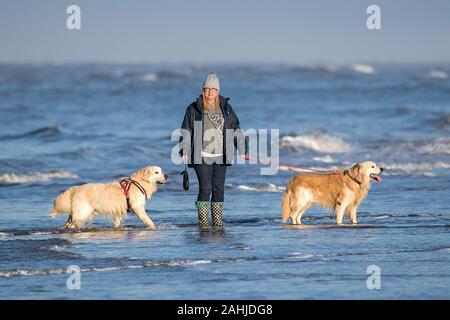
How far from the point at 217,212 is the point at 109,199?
132cm

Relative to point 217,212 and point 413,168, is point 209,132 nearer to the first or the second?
point 217,212

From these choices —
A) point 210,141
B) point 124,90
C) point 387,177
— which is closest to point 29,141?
point 387,177

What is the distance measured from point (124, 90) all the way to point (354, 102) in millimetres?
15814

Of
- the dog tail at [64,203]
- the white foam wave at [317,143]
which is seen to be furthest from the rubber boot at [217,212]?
the white foam wave at [317,143]

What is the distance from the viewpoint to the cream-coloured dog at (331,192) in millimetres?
12602

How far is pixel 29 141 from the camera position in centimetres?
2698

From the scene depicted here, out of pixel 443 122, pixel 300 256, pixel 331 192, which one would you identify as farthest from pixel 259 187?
pixel 443 122

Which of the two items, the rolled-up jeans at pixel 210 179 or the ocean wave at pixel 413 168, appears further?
the ocean wave at pixel 413 168

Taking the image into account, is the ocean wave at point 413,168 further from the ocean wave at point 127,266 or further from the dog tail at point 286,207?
the ocean wave at point 127,266

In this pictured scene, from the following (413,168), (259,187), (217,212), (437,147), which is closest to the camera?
(217,212)

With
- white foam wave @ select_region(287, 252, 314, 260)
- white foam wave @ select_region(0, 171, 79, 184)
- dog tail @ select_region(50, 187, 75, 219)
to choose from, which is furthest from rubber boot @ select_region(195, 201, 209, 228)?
white foam wave @ select_region(0, 171, 79, 184)

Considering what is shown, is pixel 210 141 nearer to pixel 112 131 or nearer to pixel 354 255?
pixel 354 255

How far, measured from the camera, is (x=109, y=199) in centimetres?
1233

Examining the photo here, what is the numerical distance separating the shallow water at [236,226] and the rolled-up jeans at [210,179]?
0.45 meters
